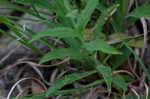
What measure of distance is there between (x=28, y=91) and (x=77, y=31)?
0.52 m

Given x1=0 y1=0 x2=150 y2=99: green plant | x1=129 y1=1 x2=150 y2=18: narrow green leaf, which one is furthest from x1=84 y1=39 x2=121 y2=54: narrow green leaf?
x1=129 y1=1 x2=150 y2=18: narrow green leaf

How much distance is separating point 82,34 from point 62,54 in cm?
11

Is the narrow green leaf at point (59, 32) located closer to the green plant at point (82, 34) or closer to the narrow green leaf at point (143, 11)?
the green plant at point (82, 34)

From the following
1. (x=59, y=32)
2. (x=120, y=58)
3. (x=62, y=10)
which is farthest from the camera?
(x=120, y=58)

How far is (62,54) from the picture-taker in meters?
0.77

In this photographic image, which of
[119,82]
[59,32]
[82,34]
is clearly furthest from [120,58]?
[59,32]

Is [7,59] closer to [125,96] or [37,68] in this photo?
[37,68]

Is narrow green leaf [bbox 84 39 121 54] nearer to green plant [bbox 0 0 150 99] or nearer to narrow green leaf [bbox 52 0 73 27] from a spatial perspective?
green plant [bbox 0 0 150 99]

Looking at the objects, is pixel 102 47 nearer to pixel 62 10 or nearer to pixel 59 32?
pixel 59 32

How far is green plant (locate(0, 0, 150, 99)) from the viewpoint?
2.41 ft

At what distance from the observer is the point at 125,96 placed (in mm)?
973

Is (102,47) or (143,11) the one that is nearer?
(102,47)

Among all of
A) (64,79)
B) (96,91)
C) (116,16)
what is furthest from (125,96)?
(116,16)

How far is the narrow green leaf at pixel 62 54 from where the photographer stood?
73 cm
